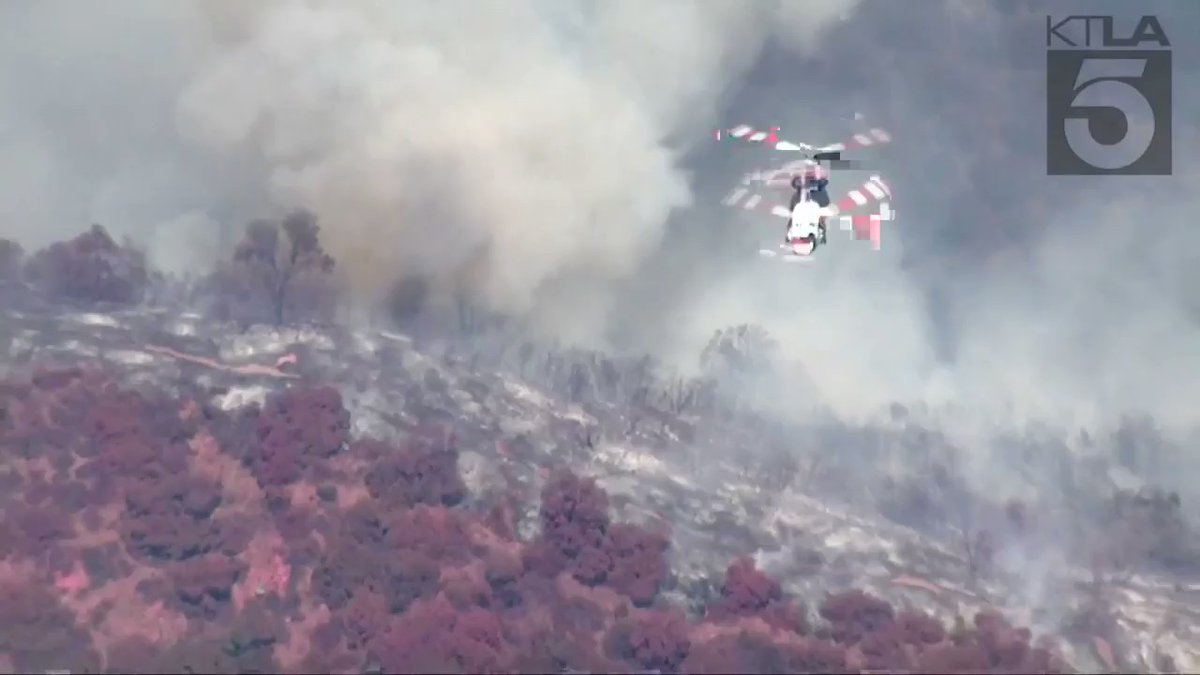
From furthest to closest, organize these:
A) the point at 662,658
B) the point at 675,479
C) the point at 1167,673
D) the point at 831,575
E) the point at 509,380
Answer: the point at 509,380 → the point at 675,479 → the point at 831,575 → the point at 1167,673 → the point at 662,658

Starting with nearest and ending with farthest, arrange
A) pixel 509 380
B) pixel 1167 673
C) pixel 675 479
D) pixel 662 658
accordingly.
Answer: pixel 662 658 < pixel 1167 673 < pixel 675 479 < pixel 509 380

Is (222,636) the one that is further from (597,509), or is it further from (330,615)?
(597,509)

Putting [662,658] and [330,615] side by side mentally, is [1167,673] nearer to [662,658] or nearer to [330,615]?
[662,658]

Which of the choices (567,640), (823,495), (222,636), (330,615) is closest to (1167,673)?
(823,495)

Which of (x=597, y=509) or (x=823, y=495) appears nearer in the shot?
(x=597, y=509)

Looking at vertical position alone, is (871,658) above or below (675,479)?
below

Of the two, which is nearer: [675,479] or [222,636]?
[222,636]

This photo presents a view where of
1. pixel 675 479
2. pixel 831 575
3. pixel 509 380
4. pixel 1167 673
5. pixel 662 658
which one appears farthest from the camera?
pixel 509 380

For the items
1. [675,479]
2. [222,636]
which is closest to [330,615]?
[222,636]

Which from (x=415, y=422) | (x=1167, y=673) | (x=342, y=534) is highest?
(x=415, y=422)
